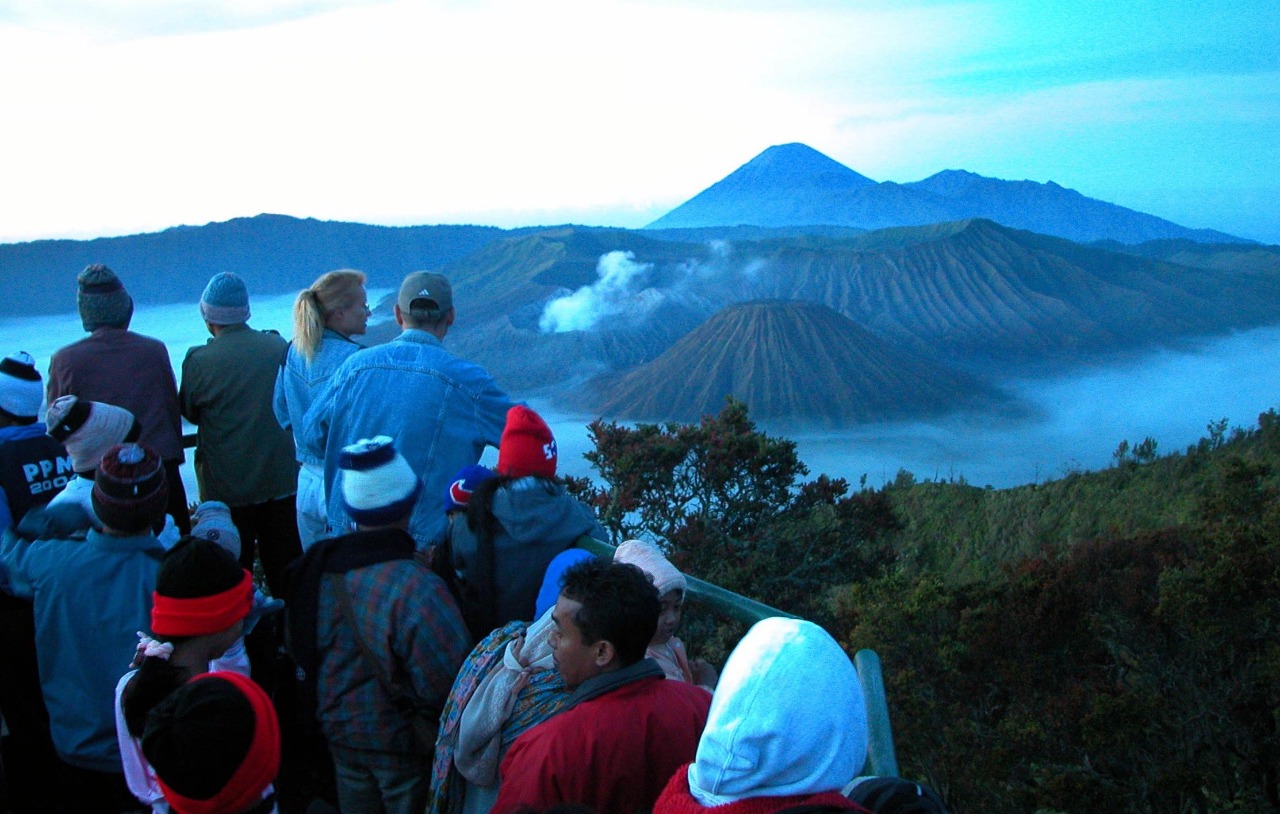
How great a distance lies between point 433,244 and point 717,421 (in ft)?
98.9

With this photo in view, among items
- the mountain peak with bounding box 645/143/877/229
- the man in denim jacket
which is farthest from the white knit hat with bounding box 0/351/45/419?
the mountain peak with bounding box 645/143/877/229

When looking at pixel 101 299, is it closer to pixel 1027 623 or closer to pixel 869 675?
pixel 869 675

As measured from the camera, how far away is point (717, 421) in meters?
7.58

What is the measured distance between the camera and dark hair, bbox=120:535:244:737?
2.05m

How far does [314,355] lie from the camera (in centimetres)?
341

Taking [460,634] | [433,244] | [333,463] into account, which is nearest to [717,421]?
[333,463]

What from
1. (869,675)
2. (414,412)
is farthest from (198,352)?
(869,675)

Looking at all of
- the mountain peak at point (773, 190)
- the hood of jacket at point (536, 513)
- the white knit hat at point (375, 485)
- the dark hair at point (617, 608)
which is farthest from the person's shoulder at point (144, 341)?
the mountain peak at point (773, 190)

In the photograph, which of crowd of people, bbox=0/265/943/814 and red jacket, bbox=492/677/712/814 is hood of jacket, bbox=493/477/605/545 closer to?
crowd of people, bbox=0/265/943/814

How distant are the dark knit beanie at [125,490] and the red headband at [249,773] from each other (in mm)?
853

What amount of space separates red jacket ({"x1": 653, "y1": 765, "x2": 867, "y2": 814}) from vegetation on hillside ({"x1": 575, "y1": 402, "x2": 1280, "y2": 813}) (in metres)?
3.55

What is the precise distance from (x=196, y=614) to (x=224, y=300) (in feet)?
6.19

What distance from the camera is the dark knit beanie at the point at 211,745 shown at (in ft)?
5.57

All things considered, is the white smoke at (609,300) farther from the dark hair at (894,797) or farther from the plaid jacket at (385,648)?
the dark hair at (894,797)
